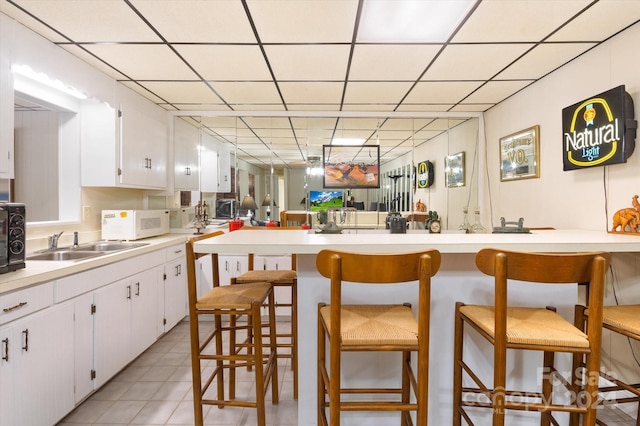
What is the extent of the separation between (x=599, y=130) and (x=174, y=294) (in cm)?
393

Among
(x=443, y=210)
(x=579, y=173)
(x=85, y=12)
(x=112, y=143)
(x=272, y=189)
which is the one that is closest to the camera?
(x=85, y=12)

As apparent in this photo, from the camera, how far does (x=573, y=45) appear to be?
230 centimetres

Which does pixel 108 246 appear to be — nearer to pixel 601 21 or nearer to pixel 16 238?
pixel 16 238

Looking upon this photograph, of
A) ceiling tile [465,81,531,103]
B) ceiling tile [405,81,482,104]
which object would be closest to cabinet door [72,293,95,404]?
ceiling tile [405,81,482,104]

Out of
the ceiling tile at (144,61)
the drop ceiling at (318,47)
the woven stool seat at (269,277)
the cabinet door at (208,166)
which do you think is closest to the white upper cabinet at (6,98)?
the drop ceiling at (318,47)

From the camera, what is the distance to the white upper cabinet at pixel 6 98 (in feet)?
6.24

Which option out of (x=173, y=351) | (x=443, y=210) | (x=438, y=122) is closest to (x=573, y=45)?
(x=438, y=122)

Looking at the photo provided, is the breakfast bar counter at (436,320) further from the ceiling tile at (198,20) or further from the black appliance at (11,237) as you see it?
the ceiling tile at (198,20)

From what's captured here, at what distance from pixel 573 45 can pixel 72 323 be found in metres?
3.85

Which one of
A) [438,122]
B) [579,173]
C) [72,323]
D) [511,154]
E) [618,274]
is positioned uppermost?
[438,122]

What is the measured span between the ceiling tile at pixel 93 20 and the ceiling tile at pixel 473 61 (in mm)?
2123

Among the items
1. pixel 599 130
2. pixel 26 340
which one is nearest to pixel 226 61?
pixel 26 340

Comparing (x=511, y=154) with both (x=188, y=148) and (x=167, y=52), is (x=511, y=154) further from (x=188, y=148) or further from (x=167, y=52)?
(x=188, y=148)

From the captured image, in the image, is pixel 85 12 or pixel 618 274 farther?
pixel 618 274
